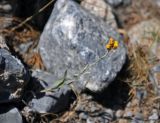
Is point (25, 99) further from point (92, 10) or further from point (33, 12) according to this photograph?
point (92, 10)

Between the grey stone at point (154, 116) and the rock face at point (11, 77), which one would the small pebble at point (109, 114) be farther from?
the rock face at point (11, 77)

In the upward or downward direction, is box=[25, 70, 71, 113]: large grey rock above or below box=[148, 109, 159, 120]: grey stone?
above

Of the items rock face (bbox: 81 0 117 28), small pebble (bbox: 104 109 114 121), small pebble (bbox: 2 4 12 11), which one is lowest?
Result: small pebble (bbox: 104 109 114 121)

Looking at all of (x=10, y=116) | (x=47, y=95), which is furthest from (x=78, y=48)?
(x=10, y=116)

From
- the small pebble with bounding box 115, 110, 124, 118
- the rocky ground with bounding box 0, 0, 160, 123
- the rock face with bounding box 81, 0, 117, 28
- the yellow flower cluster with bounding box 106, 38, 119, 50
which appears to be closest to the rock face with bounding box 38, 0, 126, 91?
the rocky ground with bounding box 0, 0, 160, 123

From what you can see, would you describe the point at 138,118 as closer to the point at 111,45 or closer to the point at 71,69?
the point at 71,69

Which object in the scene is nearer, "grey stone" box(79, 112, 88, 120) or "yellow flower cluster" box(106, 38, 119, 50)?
"yellow flower cluster" box(106, 38, 119, 50)

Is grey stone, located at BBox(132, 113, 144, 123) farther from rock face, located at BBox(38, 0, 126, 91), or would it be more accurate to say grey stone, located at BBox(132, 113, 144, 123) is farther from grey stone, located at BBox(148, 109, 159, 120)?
Result: rock face, located at BBox(38, 0, 126, 91)
